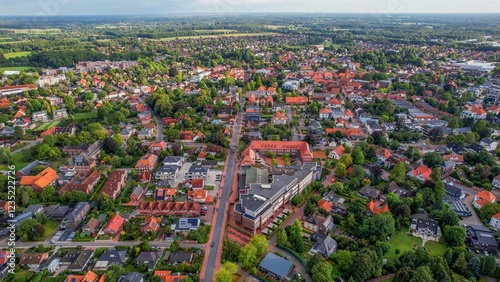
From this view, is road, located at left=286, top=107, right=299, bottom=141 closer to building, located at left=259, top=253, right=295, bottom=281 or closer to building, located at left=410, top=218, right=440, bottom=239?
building, located at left=410, top=218, right=440, bottom=239

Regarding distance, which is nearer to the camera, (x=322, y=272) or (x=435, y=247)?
(x=322, y=272)

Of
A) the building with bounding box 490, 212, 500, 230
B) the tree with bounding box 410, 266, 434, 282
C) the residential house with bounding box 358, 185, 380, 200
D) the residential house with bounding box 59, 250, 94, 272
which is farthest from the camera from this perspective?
the residential house with bounding box 358, 185, 380, 200

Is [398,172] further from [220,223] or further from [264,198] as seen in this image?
[220,223]

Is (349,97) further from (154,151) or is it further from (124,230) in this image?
(124,230)

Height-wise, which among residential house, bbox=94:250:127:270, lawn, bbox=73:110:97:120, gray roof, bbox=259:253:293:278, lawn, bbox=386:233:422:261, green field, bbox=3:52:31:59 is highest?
green field, bbox=3:52:31:59

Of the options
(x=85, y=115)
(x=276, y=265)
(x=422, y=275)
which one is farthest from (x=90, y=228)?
(x=85, y=115)

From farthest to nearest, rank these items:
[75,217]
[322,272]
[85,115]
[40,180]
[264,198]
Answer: [85,115] → [40,180] → [75,217] → [264,198] → [322,272]

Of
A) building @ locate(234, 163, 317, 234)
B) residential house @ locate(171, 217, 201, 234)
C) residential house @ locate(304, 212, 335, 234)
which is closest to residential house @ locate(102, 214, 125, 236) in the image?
residential house @ locate(171, 217, 201, 234)
